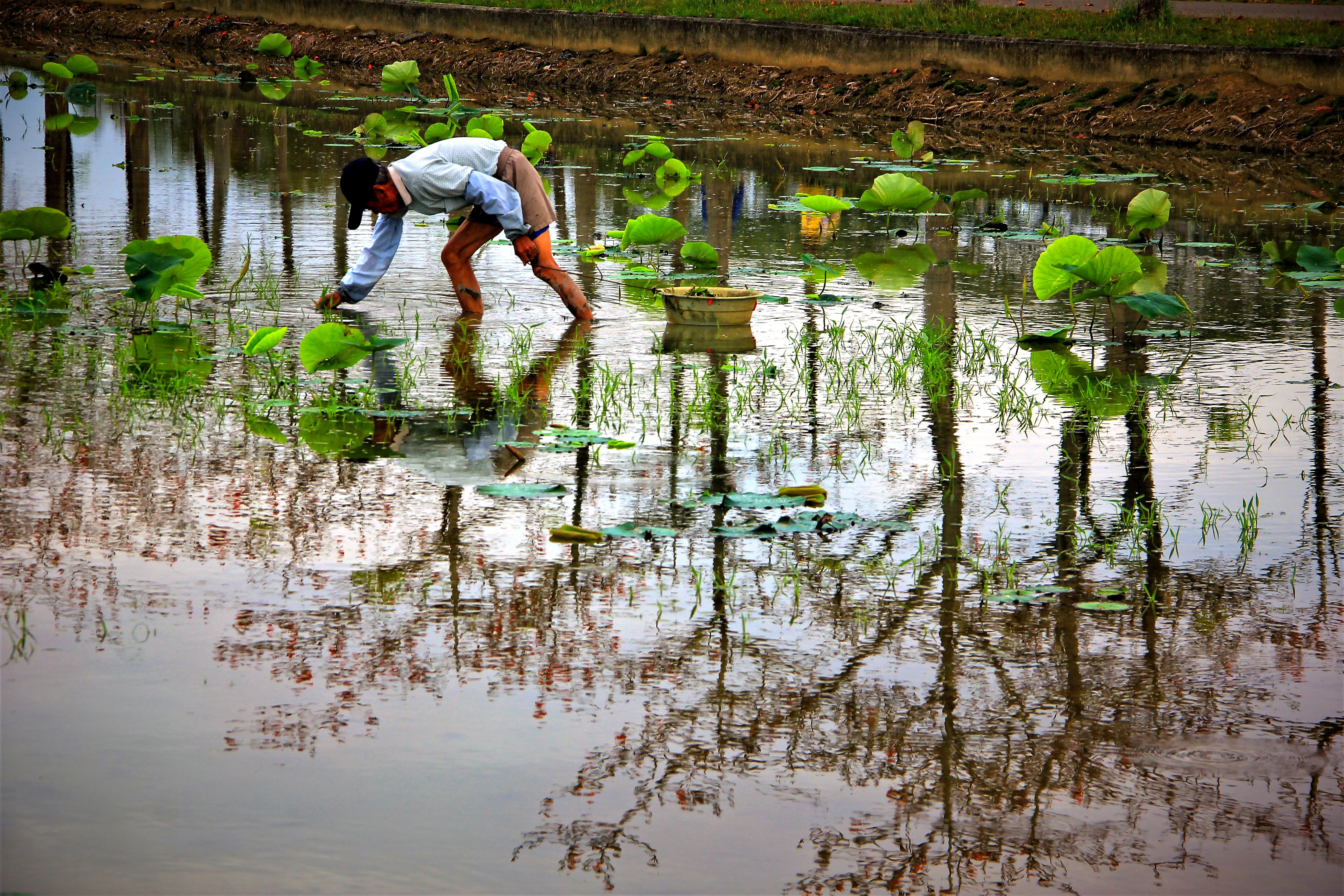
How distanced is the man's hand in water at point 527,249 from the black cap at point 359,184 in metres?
0.80

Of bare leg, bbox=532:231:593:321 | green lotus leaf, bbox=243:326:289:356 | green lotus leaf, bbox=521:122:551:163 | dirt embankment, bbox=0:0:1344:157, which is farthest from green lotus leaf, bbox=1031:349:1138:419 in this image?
dirt embankment, bbox=0:0:1344:157

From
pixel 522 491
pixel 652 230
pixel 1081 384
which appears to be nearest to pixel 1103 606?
pixel 522 491

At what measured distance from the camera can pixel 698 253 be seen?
357 inches

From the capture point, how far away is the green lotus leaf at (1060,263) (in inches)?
296

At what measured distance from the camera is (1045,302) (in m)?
8.66

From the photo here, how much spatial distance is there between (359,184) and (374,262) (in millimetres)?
539

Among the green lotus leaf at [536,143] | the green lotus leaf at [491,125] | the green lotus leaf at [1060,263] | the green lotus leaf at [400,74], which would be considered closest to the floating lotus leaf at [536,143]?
the green lotus leaf at [536,143]

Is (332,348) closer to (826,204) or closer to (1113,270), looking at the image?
(1113,270)

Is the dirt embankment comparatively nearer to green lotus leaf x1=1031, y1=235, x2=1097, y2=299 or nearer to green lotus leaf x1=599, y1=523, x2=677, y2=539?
green lotus leaf x1=1031, y1=235, x2=1097, y2=299

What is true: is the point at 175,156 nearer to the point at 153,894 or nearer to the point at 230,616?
the point at 230,616

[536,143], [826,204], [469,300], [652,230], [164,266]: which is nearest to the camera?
[164,266]

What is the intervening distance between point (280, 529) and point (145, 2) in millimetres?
27614

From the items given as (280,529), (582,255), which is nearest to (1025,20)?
(582,255)

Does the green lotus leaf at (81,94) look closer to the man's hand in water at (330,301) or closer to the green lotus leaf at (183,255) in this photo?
the man's hand in water at (330,301)
